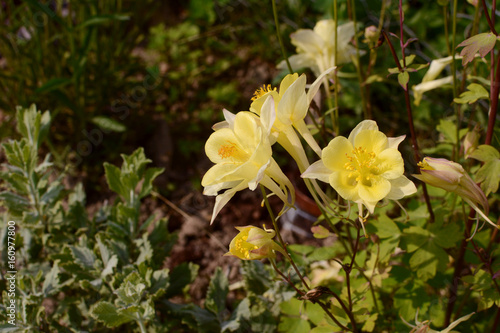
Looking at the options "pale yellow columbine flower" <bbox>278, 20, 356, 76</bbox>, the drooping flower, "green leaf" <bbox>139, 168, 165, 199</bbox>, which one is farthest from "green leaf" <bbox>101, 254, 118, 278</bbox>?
the drooping flower

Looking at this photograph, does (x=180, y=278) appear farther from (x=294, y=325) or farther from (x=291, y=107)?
(x=291, y=107)

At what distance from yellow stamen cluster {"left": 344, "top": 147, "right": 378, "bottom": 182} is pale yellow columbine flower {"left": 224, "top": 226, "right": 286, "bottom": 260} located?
0.79 ft

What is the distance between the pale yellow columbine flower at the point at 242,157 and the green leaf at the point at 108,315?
0.62m

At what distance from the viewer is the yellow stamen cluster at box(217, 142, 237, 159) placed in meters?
1.12

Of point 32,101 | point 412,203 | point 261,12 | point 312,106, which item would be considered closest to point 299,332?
point 412,203

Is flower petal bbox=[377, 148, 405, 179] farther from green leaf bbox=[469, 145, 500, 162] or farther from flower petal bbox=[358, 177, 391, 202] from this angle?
green leaf bbox=[469, 145, 500, 162]

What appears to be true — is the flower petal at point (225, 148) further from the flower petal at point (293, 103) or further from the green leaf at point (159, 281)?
the green leaf at point (159, 281)

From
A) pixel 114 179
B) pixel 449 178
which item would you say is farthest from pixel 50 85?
pixel 449 178

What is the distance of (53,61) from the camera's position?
8.86ft

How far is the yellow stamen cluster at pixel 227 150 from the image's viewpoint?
3.67 feet

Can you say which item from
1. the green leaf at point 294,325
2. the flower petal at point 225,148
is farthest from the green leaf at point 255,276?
the flower petal at point 225,148

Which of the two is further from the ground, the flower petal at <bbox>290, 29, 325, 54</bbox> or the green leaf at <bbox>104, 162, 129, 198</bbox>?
the flower petal at <bbox>290, 29, 325, 54</bbox>

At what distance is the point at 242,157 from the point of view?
1146 millimetres

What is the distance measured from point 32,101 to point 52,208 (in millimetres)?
1017
